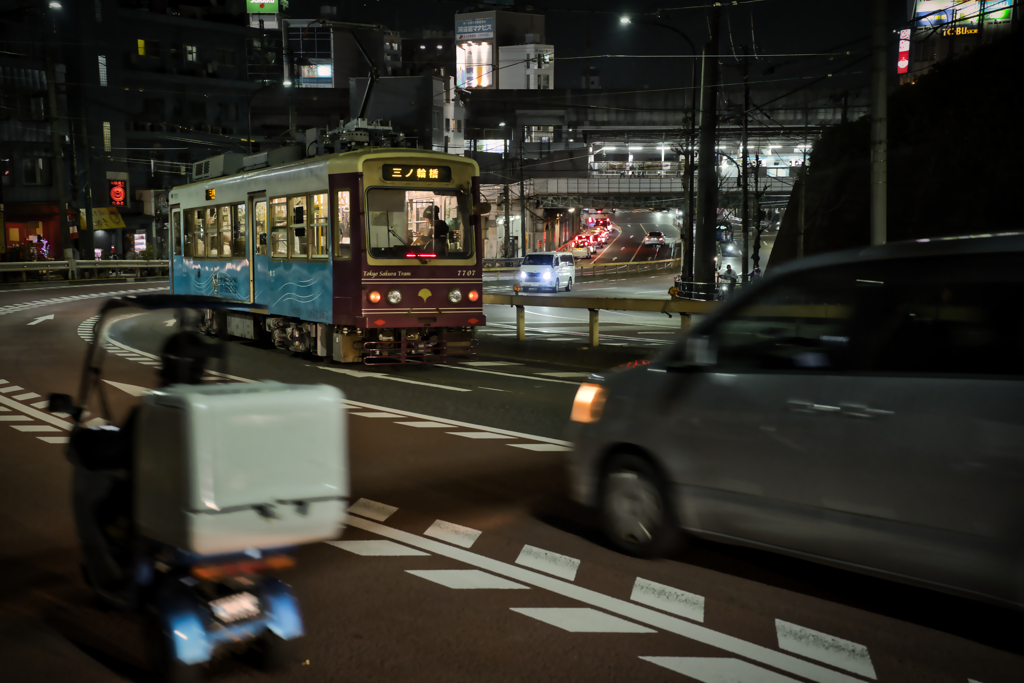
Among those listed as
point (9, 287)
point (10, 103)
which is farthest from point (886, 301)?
point (10, 103)

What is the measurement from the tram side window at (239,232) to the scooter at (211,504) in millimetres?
15219

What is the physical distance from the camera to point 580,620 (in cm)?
494

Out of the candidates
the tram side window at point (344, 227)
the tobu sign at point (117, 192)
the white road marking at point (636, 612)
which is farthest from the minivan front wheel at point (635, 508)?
the tobu sign at point (117, 192)

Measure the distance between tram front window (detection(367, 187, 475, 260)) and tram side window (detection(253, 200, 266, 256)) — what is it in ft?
11.8

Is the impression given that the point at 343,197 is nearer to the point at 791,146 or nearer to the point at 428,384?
the point at 428,384

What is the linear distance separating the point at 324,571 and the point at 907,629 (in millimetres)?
3246

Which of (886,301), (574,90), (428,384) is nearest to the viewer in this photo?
(886,301)

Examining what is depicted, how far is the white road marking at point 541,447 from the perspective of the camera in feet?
30.9

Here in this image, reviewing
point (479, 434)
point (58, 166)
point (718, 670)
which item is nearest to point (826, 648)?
point (718, 670)

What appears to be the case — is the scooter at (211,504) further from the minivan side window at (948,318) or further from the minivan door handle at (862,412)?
the minivan side window at (948,318)

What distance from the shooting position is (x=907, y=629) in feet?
15.8

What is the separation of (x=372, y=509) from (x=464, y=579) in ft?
5.94

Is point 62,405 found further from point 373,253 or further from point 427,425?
point 373,253

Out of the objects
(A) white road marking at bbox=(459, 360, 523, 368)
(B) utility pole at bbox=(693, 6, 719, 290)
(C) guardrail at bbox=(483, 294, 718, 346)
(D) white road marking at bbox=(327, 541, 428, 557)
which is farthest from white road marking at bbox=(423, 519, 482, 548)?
(B) utility pole at bbox=(693, 6, 719, 290)
